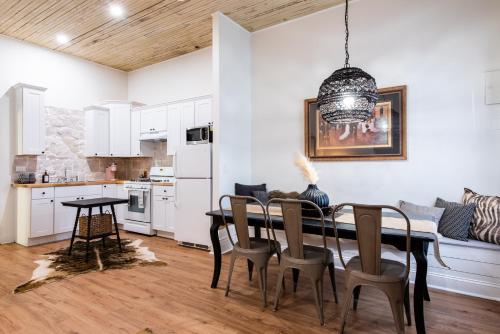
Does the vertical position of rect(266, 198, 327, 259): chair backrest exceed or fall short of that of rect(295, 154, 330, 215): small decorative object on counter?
it falls short

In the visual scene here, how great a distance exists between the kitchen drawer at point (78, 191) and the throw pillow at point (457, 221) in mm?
5155

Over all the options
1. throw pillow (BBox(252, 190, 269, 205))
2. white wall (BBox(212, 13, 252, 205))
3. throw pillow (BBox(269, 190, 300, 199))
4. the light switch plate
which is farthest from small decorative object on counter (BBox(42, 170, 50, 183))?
the light switch plate

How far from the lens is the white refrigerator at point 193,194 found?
4.12 meters

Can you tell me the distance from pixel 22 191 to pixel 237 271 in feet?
11.8

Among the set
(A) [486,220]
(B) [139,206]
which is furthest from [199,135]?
(A) [486,220]

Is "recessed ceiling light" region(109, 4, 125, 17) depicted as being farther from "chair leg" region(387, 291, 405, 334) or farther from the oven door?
"chair leg" region(387, 291, 405, 334)

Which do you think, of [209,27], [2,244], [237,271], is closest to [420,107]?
[237,271]

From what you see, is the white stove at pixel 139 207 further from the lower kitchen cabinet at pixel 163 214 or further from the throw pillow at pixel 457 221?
the throw pillow at pixel 457 221

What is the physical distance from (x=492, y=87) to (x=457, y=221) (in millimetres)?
1421

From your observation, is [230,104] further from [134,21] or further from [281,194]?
[134,21]

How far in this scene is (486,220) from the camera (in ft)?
9.08

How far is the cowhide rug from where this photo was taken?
3156 millimetres

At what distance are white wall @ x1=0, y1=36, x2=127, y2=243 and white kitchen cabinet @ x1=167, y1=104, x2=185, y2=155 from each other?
5.82 ft

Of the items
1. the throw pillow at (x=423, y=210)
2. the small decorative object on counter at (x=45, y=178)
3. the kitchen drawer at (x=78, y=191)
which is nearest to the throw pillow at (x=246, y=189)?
the throw pillow at (x=423, y=210)
